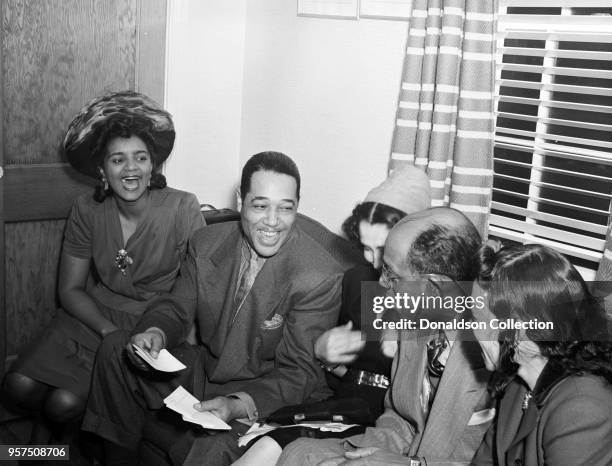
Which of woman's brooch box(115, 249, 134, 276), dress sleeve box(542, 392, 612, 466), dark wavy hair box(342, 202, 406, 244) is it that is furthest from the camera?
woman's brooch box(115, 249, 134, 276)

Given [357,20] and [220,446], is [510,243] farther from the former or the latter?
[220,446]

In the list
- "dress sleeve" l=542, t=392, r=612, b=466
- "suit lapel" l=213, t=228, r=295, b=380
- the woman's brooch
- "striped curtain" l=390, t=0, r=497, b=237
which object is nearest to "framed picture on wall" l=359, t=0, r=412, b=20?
"striped curtain" l=390, t=0, r=497, b=237

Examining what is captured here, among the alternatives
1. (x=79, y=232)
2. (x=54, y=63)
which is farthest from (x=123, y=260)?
(x=54, y=63)

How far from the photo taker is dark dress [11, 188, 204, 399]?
3137 millimetres

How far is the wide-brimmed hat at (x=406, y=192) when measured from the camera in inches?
99.7

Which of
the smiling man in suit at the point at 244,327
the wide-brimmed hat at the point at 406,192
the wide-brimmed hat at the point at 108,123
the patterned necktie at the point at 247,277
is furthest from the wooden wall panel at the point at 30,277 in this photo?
the wide-brimmed hat at the point at 406,192

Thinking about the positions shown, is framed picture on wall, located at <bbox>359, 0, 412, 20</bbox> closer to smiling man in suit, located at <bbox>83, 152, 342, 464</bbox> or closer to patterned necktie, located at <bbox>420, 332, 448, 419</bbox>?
smiling man in suit, located at <bbox>83, 152, 342, 464</bbox>

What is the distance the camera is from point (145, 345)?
2.65 m

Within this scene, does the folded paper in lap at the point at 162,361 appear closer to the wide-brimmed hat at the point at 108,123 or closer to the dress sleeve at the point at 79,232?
the dress sleeve at the point at 79,232

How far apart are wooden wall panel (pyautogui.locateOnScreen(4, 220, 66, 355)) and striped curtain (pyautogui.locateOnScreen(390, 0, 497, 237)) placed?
1.79 metres

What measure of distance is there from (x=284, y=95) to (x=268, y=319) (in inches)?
56.0

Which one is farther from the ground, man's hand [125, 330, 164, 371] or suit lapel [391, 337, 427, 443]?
suit lapel [391, 337, 427, 443]

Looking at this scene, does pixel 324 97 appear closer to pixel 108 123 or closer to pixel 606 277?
pixel 108 123

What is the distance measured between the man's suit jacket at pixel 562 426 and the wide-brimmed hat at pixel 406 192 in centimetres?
81
